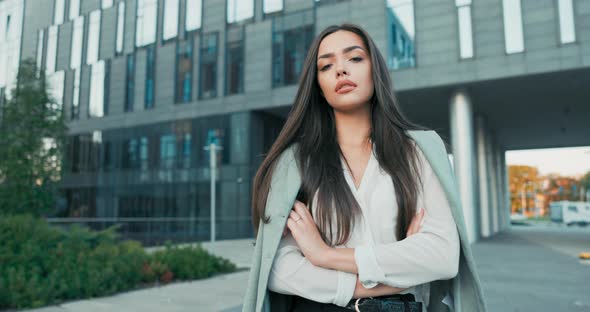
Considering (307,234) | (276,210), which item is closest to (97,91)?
(276,210)

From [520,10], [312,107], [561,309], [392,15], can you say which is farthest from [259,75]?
[312,107]

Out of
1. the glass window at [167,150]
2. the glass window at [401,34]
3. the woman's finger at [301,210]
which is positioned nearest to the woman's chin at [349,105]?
the woman's finger at [301,210]

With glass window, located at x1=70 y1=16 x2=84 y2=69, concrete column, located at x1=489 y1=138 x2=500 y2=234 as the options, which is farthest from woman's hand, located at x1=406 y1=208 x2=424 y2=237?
glass window, located at x1=70 y1=16 x2=84 y2=69

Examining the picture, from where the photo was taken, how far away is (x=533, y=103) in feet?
71.5

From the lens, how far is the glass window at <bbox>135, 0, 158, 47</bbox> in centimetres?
2672

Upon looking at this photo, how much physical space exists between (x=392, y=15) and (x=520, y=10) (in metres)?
5.16

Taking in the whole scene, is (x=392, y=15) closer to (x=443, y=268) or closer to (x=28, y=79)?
(x=28, y=79)

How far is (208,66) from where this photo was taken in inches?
981

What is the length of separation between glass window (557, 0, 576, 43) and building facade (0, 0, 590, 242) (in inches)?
2.0

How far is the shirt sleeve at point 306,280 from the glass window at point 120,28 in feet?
96.7

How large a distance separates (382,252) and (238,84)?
2310 centimetres

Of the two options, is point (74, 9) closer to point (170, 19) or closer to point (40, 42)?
point (40, 42)

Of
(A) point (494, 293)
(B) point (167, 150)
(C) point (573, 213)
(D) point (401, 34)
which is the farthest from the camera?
(C) point (573, 213)

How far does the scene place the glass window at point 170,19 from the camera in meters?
26.0
